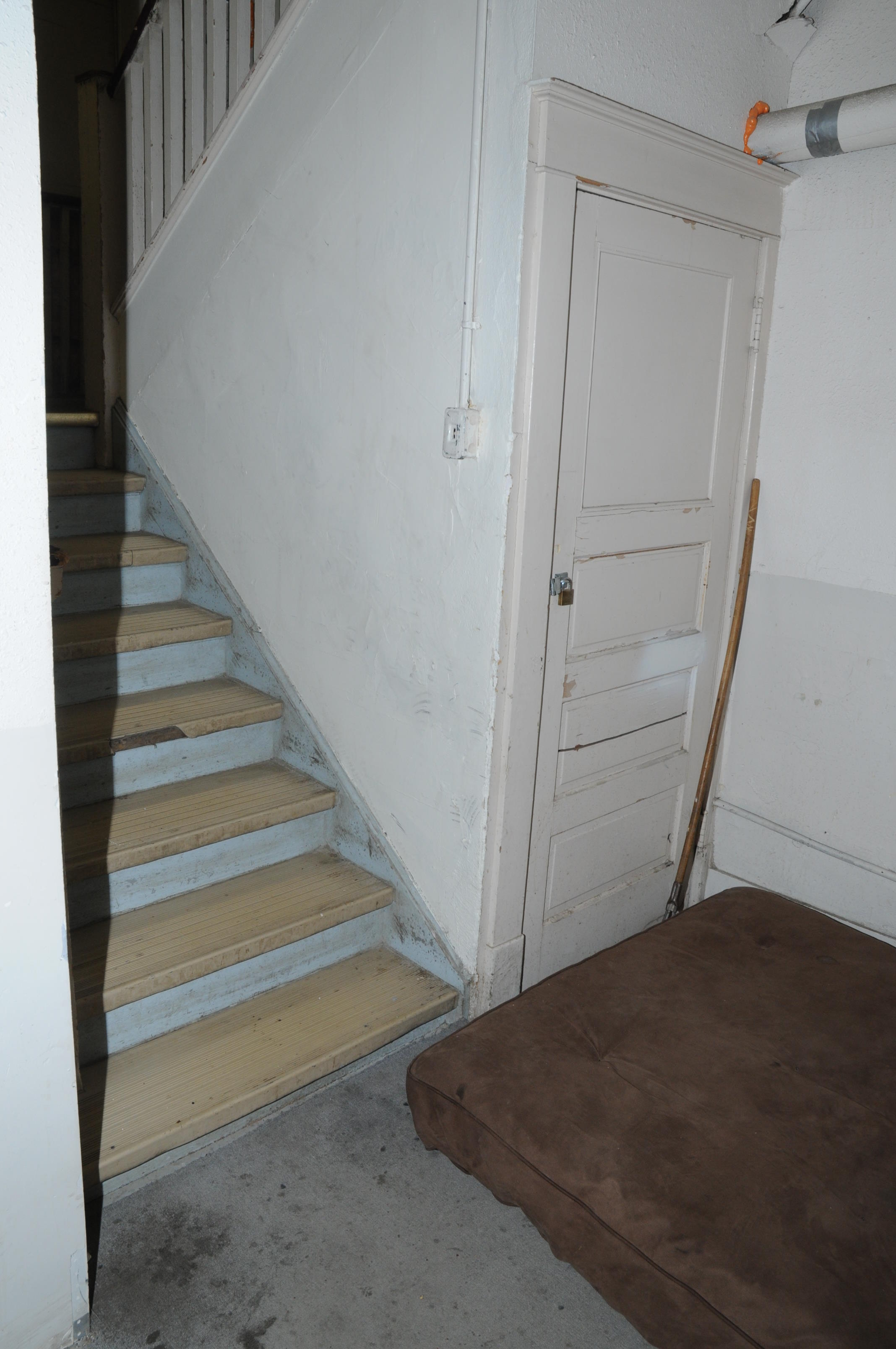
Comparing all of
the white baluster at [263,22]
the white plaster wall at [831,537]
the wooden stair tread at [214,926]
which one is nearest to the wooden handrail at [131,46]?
Result: the white baluster at [263,22]

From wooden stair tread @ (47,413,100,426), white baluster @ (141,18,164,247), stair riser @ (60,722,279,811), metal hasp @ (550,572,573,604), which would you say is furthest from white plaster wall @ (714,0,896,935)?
wooden stair tread @ (47,413,100,426)

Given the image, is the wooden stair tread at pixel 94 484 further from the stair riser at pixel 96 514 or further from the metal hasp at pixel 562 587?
the metal hasp at pixel 562 587

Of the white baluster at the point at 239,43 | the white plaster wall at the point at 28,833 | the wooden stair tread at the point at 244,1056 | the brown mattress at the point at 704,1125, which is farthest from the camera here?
the white baluster at the point at 239,43

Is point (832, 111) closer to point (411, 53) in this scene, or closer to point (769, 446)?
point (769, 446)

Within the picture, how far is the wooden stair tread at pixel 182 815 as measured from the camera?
8.98ft

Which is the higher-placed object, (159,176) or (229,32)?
(229,32)

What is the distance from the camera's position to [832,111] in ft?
8.74

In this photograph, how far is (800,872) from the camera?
324 cm

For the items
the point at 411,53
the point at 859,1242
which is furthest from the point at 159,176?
the point at 859,1242

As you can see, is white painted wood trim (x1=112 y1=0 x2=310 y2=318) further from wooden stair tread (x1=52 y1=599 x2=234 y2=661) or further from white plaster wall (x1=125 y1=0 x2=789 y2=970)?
wooden stair tread (x1=52 y1=599 x2=234 y2=661)

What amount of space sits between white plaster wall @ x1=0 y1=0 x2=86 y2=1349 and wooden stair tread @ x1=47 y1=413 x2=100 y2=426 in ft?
8.56

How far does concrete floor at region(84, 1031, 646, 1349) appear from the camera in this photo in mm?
1948

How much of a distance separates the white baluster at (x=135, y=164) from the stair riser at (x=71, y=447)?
0.65 m

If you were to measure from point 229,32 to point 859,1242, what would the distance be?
365 cm
